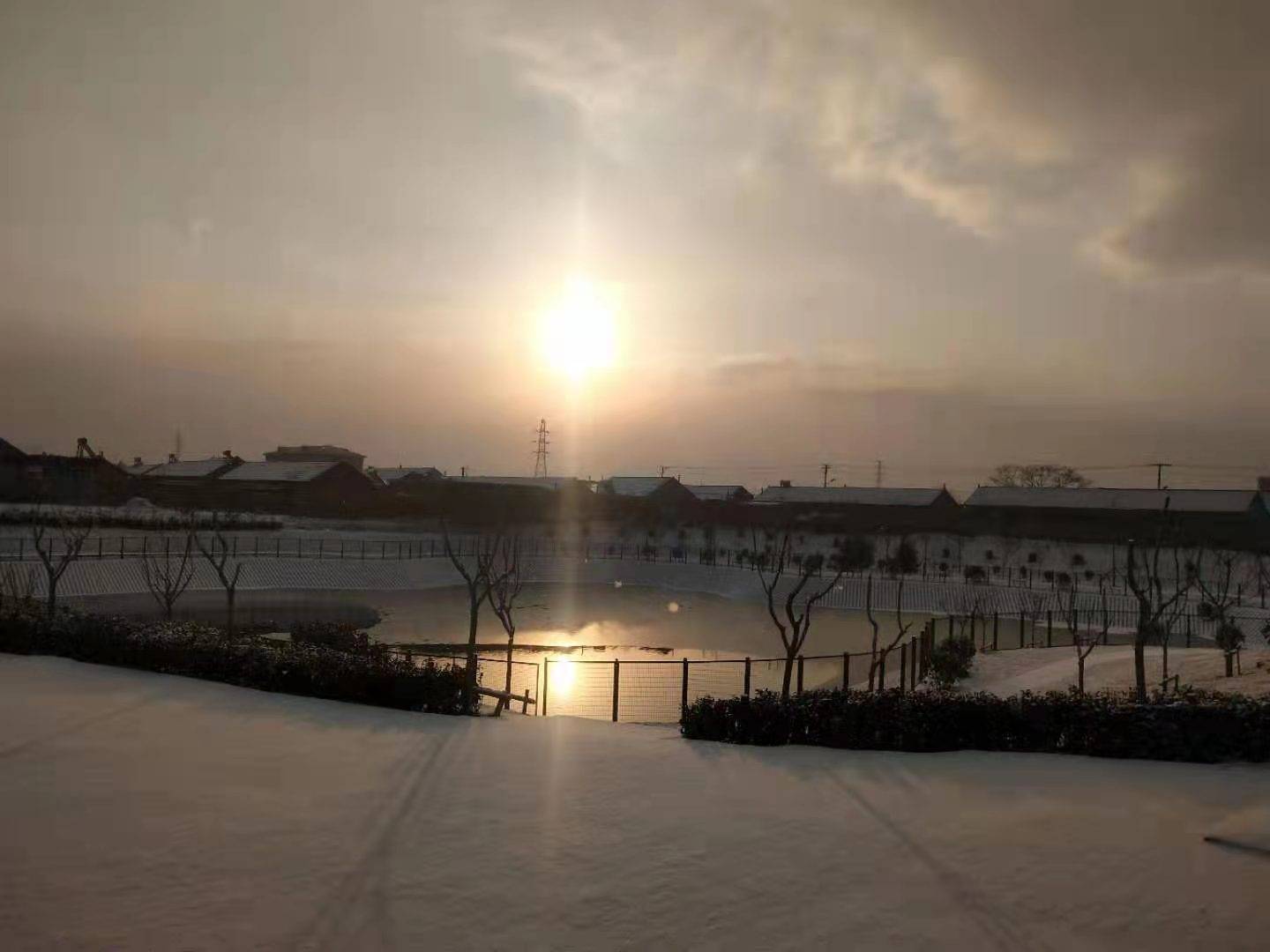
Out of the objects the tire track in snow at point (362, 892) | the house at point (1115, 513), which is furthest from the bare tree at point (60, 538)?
the house at point (1115, 513)

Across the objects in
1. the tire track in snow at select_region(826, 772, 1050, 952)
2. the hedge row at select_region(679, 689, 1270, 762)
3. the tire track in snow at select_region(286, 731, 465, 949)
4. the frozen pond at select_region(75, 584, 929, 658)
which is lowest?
the frozen pond at select_region(75, 584, 929, 658)

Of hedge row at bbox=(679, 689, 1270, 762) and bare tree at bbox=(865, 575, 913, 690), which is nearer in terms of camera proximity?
hedge row at bbox=(679, 689, 1270, 762)

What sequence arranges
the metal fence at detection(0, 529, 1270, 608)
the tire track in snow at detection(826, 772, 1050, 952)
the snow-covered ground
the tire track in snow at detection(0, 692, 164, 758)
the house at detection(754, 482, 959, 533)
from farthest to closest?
1. the house at detection(754, 482, 959, 533)
2. the metal fence at detection(0, 529, 1270, 608)
3. the snow-covered ground
4. the tire track in snow at detection(0, 692, 164, 758)
5. the tire track in snow at detection(826, 772, 1050, 952)

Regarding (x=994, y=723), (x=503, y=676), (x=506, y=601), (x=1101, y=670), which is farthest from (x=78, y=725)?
(x=1101, y=670)

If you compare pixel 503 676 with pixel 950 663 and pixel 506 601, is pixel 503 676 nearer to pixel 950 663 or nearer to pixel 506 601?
pixel 506 601

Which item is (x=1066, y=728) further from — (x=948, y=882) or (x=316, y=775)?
(x=316, y=775)

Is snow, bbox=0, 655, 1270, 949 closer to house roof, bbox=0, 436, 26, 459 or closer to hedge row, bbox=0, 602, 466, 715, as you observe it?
hedge row, bbox=0, 602, 466, 715

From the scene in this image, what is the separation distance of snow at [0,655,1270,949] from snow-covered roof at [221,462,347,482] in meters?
50.9

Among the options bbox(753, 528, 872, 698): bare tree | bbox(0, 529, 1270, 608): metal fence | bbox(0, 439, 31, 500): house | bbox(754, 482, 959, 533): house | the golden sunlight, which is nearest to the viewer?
the golden sunlight

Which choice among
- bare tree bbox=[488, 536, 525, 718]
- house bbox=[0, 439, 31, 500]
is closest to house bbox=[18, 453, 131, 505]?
house bbox=[0, 439, 31, 500]

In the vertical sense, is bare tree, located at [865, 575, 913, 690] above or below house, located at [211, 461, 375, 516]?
below

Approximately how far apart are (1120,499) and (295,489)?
48.9m

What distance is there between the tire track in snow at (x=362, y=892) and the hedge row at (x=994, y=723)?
146 inches

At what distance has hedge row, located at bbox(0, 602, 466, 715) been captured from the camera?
11.5 metres
